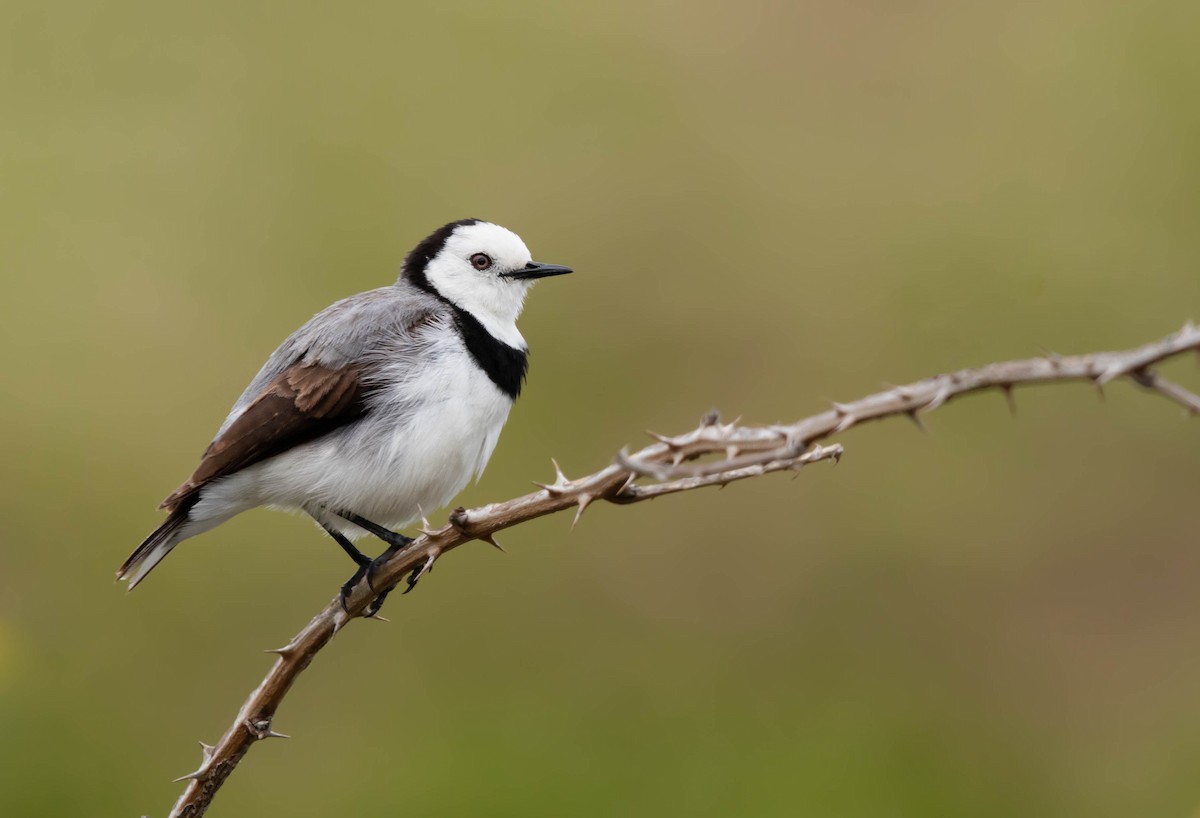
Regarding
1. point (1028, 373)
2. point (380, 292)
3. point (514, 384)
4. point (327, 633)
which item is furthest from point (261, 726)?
point (380, 292)

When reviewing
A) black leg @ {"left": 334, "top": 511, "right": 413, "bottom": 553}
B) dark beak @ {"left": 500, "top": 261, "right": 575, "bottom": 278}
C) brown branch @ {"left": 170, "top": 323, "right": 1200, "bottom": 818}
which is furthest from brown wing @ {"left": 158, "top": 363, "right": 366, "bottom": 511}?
brown branch @ {"left": 170, "top": 323, "right": 1200, "bottom": 818}

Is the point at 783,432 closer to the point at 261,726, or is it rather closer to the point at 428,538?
the point at 428,538

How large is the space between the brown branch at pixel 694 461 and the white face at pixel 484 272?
1.59m

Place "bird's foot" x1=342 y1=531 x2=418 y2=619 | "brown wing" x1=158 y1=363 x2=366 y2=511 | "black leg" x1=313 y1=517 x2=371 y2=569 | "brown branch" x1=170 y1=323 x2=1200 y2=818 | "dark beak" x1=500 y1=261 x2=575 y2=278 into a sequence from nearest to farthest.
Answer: "brown branch" x1=170 y1=323 x2=1200 y2=818, "bird's foot" x1=342 y1=531 x2=418 y2=619, "brown wing" x1=158 y1=363 x2=366 y2=511, "black leg" x1=313 y1=517 x2=371 y2=569, "dark beak" x1=500 y1=261 x2=575 y2=278

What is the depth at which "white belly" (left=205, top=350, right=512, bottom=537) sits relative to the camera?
10.9ft

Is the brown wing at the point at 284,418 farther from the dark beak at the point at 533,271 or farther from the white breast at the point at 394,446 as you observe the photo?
the dark beak at the point at 533,271

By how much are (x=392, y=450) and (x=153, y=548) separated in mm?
646

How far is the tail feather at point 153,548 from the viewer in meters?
3.11

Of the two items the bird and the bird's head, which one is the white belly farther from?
the bird's head

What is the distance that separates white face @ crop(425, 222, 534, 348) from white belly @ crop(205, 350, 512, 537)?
1.41ft

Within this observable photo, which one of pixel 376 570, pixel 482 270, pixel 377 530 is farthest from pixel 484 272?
pixel 376 570

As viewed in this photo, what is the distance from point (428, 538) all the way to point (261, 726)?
0.41m

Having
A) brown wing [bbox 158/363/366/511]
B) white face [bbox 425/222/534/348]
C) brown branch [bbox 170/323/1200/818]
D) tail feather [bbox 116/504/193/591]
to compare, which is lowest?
brown branch [bbox 170/323/1200/818]

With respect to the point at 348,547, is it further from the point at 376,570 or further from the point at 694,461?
the point at 694,461
